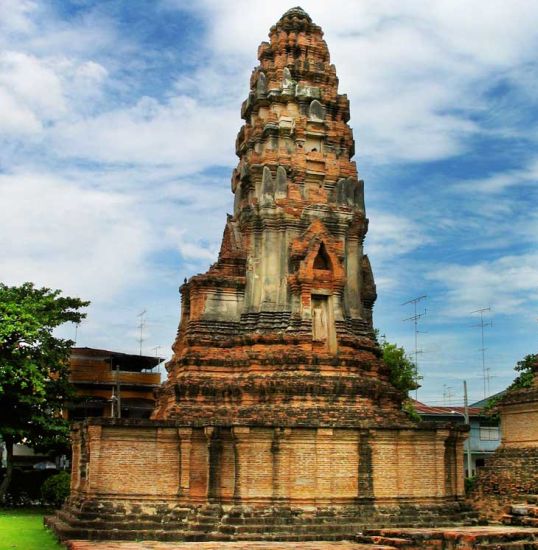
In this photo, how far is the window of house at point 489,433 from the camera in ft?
188

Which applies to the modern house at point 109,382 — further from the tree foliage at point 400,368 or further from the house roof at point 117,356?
the tree foliage at point 400,368

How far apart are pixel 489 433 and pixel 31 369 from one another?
37634 millimetres

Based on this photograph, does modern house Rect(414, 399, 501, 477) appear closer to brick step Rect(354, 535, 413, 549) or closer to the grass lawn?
the grass lawn

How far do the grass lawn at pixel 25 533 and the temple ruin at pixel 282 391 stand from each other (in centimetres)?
89

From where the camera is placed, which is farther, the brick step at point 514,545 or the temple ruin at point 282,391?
the temple ruin at point 282,391

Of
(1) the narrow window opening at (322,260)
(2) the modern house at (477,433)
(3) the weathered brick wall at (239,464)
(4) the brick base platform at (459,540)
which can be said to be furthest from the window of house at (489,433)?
(4) the brick base platform at (459,540)

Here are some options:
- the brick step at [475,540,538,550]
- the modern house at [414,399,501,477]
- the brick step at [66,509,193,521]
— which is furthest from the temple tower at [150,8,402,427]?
the modern house at [414,399,501,477]

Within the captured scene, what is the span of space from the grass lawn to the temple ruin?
0.89 m

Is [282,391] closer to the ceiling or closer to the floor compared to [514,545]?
closer to the ceiling

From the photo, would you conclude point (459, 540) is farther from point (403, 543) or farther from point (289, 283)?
point (289, 283)

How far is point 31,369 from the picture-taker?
32188 mm

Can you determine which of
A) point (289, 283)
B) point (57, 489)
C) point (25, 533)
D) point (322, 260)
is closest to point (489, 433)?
point (57, 489)

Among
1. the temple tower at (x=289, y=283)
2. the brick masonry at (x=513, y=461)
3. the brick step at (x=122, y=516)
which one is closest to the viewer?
the brick step at (x=122, y=516)

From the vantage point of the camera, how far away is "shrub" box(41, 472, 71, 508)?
107 feet
